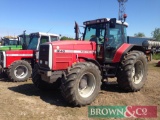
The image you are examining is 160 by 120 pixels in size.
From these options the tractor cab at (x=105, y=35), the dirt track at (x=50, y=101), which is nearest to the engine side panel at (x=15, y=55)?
the dirt track at (x=50, y=101)

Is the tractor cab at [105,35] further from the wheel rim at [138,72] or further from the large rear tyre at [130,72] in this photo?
the wheel rim at [138,72]

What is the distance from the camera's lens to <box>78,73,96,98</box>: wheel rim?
6508 mm

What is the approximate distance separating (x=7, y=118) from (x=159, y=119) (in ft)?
11.7

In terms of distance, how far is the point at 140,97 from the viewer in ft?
24.0

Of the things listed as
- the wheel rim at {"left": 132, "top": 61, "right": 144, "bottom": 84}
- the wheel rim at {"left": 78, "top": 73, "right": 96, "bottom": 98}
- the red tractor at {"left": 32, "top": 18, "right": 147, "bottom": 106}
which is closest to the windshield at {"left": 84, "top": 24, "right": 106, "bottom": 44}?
the red tractor at {"left": 32, "top": 18, "right": 147, "bottom": 106}

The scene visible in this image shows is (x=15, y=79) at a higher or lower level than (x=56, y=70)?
lower

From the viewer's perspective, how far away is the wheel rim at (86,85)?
6.51 metres

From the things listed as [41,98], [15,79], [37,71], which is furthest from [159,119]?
[15,79]

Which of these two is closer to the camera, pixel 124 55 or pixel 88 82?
pixel 88 82

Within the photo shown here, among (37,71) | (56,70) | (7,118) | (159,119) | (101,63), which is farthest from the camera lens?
(101,63)

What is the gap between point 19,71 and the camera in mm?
10180

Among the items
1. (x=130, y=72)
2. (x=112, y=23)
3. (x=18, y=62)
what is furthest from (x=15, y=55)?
(x=130, y=72)

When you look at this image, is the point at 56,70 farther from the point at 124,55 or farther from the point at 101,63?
the point at 124,55

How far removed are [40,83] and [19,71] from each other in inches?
119
